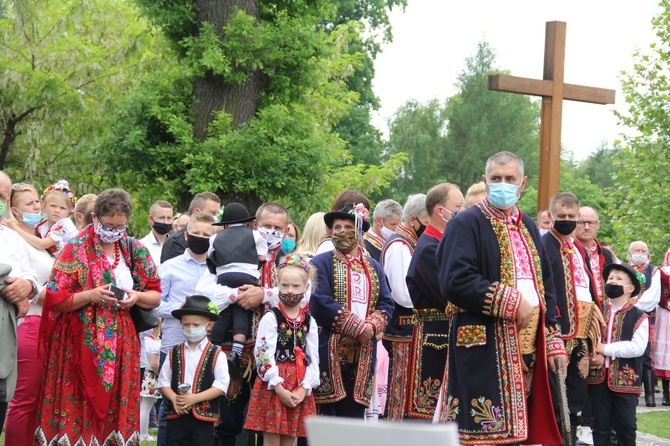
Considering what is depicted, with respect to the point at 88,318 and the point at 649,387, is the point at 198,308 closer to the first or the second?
the point at 88,318

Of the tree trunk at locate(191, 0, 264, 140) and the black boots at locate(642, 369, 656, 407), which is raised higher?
the tree trunk at locate(191, 0, 264, 140)

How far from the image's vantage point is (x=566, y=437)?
6820mm

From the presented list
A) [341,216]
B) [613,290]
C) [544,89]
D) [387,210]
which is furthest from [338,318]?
[544,89]

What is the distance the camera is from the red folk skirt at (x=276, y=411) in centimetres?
788

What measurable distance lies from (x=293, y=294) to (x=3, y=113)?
16.5 m

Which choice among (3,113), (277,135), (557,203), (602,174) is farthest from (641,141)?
(602,174)

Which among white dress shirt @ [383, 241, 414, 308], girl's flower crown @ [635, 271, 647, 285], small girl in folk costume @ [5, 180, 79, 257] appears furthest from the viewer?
girl's flower crown @ [635, 271, 647, 285]

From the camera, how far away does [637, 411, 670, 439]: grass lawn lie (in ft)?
40.0

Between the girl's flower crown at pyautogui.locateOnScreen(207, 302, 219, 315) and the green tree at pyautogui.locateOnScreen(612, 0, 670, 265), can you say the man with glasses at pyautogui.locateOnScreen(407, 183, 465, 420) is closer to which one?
the girl's flower crown at pyautogui.locateOnScreen(207, 302, 219, 315)

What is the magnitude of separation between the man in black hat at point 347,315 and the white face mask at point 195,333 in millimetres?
854

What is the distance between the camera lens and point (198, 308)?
795 centimetres

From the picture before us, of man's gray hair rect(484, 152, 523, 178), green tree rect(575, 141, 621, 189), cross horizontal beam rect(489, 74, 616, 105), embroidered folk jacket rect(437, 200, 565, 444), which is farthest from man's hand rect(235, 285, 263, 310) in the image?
green tree rect(575, 141, 621, 189)

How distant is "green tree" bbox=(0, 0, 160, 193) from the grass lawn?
12311 mm

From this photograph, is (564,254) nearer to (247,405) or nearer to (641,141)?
(247,405)
